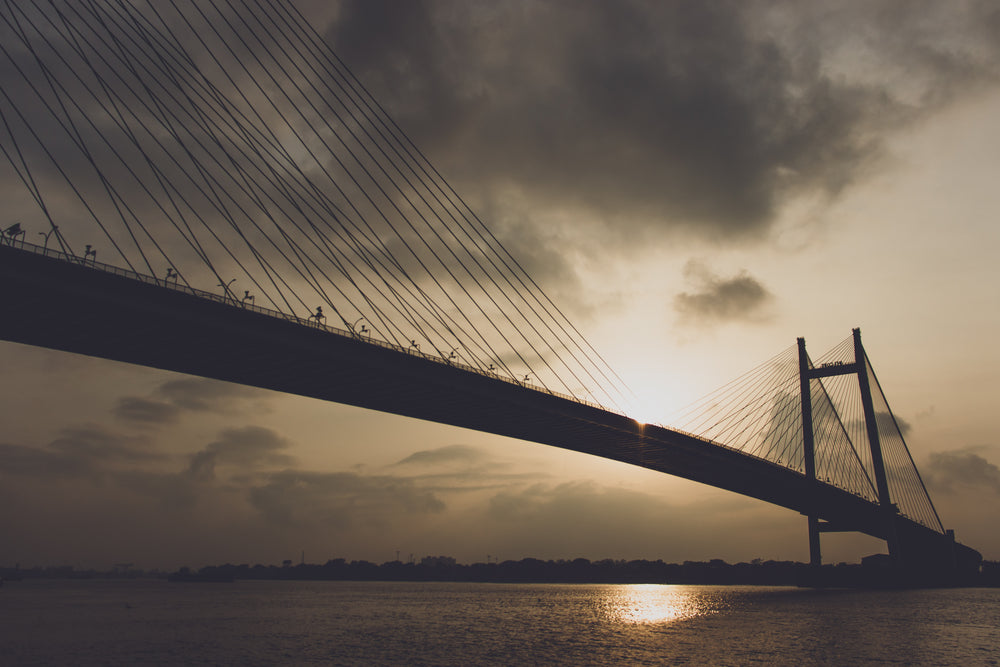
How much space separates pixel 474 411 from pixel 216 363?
14876mm

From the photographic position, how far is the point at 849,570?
73.2 m

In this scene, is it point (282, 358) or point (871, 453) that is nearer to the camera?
point (282, 358)

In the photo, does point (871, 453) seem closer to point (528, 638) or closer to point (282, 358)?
point (528, 638)

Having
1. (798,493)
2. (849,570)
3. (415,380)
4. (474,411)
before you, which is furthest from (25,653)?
(849,570)

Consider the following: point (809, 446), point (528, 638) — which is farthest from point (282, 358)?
point (809, 446)

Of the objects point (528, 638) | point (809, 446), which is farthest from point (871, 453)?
point (528, 638)

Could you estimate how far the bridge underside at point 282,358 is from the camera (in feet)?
87.2

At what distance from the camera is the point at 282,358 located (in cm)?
3297

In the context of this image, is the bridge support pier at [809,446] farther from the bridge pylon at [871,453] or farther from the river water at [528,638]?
the river water at [528,638]

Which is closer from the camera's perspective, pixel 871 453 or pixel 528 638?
pixel 528 638

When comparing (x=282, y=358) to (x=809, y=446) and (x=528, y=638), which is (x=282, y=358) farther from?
(x=809, y=446)

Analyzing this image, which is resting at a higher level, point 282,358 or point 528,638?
point 282,358

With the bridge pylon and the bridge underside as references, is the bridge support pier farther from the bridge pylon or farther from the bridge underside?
the bridge underside

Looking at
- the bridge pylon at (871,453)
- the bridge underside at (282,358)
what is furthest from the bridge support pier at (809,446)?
the bridge underside at (282,358)
